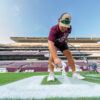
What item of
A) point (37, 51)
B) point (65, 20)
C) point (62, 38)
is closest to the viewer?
point (65, 20)

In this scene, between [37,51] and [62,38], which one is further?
[37,51]

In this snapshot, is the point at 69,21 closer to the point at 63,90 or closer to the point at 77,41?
the point at 63,90

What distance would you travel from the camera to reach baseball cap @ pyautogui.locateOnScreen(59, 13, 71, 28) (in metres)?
5.44

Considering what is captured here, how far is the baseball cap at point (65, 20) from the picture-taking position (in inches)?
214

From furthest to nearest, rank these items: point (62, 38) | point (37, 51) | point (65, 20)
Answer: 1. point (37, 51)
2. point (62, 38)
3. point (65, 20)

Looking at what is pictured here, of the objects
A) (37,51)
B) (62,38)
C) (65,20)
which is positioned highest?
(37,51)

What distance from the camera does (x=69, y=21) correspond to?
551 cm

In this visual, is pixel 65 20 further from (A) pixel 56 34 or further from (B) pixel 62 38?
(B) pixel 62 38

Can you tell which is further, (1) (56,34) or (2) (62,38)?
(2) (62,38)

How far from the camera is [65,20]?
5.45 m

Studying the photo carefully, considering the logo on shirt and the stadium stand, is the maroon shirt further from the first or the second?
the stadium stand

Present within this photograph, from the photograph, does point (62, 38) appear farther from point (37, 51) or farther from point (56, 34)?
point (37, 51)

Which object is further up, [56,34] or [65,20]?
[65,20]

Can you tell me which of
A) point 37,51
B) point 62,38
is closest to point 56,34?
point 62,38
